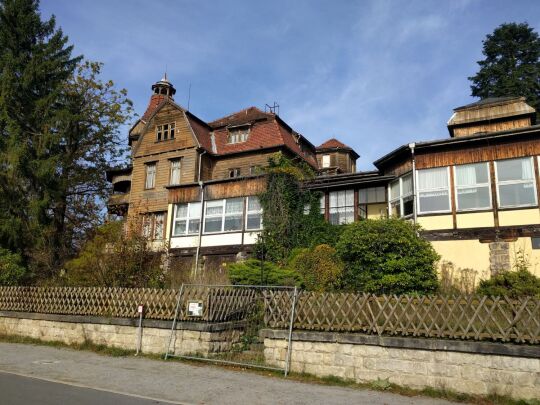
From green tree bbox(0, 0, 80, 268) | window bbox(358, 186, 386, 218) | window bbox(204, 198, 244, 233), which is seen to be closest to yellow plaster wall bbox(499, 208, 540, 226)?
window bbox(358, 186, 386, 218)

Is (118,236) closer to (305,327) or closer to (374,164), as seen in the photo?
(305,327)

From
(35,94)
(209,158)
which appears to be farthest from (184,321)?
(35,94)

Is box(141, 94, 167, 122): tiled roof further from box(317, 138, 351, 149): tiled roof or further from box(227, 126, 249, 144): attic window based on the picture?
box(317, 138, 351, 149): tiled roof

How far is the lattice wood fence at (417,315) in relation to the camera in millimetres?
7957

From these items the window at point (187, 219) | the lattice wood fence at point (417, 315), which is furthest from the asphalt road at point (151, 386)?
the window at point (187, 219)

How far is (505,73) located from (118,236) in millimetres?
43316

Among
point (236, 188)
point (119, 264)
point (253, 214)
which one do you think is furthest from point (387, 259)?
point (236, 188)

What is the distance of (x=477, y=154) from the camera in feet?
60.1

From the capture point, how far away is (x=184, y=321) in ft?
39.1

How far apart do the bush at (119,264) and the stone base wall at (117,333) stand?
2094 millimetres

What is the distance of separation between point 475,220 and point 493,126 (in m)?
9.79

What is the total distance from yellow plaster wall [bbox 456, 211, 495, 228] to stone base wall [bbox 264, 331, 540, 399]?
10701mm

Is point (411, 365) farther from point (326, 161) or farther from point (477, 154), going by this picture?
point (326, 161)

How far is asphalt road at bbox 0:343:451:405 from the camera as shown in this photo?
770cm
